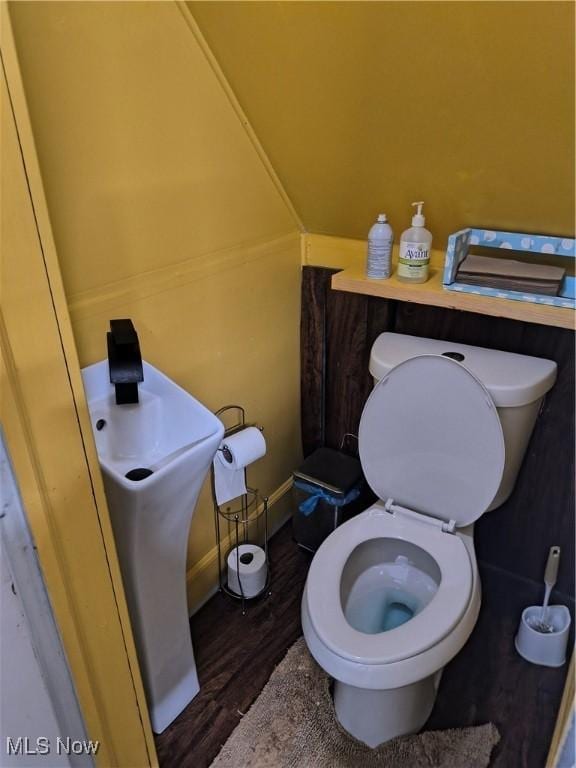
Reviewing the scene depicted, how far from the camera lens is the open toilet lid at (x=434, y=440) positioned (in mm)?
1333

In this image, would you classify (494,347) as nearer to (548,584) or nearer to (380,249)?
(380,249)

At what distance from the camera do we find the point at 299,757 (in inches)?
53.0

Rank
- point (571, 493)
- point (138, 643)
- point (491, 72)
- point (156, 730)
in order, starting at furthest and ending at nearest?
1. point (571, 493)
2. point (156, 730)
3. point (138, 643)
4. point (491, 72)

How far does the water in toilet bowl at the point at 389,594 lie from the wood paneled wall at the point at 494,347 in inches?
15.5

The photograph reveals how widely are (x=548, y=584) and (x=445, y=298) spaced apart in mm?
851

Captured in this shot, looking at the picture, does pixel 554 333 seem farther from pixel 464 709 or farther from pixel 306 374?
pixel 464 709

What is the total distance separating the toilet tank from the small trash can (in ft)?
1.50

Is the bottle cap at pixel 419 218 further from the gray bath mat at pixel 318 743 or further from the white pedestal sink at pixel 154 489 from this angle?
the gray bath mat at pixel 318 743

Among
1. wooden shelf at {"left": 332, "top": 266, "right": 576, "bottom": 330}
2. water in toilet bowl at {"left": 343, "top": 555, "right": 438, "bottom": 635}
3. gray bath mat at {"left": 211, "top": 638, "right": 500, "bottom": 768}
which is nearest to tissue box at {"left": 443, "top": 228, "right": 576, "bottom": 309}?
wooden shelf at {"left": 332, "top": 266, "right": 576, "bottom": 330}

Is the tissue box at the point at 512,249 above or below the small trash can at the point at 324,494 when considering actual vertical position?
above

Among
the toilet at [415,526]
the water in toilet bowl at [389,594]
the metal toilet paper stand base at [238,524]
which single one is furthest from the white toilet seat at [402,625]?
the metal toilet paper stand base at [238,524]

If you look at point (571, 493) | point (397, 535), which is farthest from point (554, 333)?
point (397, 535)

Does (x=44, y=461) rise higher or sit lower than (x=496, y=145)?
lower

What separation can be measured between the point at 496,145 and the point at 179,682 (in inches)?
58.3
